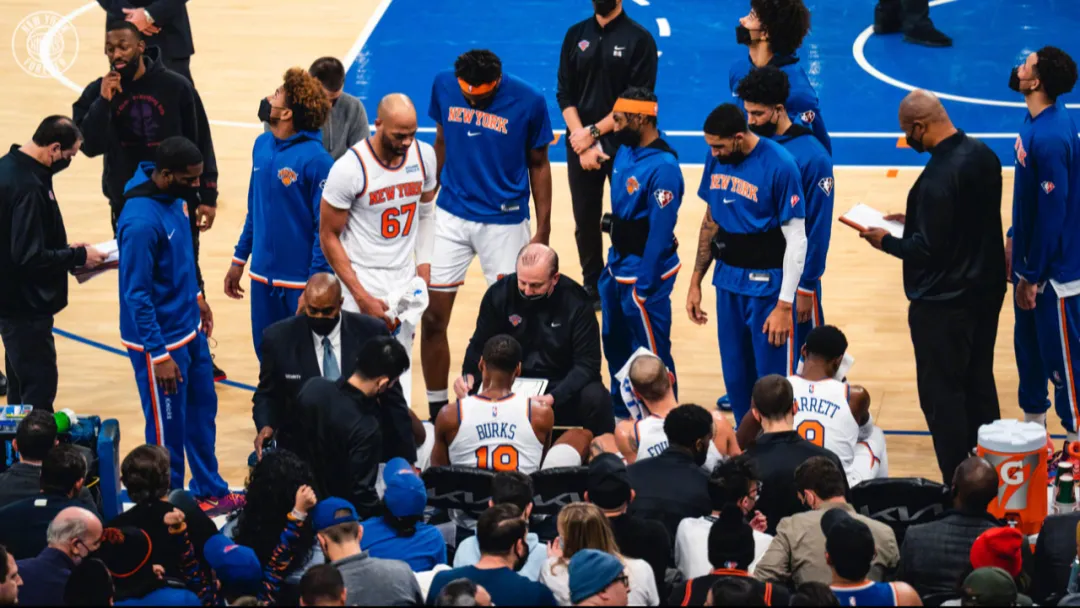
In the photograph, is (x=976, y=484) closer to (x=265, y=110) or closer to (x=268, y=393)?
(x=268, y=393)

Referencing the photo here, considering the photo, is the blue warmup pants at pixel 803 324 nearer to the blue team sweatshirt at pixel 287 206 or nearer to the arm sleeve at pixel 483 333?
the arm sleeve at pixel 483 333

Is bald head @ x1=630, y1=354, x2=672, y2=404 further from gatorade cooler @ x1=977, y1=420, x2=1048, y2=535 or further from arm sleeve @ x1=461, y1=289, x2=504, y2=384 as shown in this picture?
gatorade cooler @ x1=977, y1=420, x2=1048, y2=535

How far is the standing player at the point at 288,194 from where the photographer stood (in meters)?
8.77

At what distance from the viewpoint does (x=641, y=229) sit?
29.9 ft

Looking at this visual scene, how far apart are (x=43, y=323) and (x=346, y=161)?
205cm

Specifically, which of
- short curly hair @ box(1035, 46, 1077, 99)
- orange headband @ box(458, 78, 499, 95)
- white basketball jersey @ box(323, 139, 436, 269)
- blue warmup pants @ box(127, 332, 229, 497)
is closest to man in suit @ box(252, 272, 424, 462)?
blue warmup pants @ box(127, 332, 229, 497)

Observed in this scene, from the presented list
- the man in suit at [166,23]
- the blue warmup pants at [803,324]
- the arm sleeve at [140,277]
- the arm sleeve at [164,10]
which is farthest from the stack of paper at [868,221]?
the arm sleeve at [164,10]

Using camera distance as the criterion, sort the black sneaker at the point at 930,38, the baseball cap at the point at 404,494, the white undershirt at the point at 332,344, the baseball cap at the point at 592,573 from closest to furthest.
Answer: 1. the baseball cap at the point at 592,573
2. the baseball cap at the point at 404,494
3. the white undershirt at the point at 332,344
4. the black sneaker at the point at 930,38

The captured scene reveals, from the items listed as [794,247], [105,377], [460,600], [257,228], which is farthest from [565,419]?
[105,377]

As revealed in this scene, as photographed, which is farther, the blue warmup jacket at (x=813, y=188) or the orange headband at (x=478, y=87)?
the orange headband at (x=478, y=87)

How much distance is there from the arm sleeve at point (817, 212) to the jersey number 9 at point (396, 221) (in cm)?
228

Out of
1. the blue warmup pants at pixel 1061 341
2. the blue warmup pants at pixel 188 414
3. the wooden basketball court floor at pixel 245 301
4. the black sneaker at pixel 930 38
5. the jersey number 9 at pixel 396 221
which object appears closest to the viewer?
the blue warmup pants at pixel 188 414

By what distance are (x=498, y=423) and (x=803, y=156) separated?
103 inches

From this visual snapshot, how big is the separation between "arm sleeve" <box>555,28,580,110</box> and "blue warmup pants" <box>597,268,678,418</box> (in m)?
1.91
